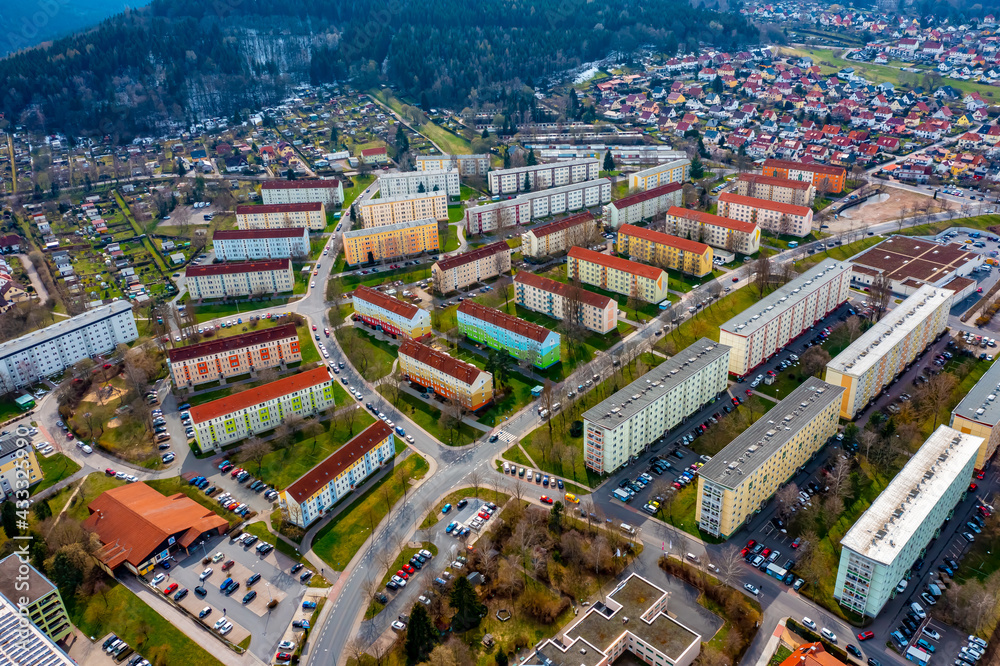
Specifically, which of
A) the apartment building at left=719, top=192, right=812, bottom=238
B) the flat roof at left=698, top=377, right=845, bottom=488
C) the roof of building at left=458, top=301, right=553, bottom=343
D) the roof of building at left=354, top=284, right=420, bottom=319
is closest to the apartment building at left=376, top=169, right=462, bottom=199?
the roof of building at left=354, top=284, right=420, bottom=319

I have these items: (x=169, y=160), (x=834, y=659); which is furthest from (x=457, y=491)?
(x=169, y=160)

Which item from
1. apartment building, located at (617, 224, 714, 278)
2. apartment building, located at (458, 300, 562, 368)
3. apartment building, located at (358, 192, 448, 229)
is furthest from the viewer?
apartment building, located at (358, 192, 448, 229)

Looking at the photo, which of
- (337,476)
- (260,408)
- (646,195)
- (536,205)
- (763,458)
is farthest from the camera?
(536,205)

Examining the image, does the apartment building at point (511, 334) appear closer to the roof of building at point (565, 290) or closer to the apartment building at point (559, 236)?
the roof of building at point (565, 290)

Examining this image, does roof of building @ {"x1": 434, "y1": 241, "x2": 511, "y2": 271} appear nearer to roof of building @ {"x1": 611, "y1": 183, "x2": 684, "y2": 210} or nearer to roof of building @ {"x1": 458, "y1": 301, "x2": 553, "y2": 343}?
roof of building @ {"x1": 458, "y1": 301, "x2": 553, "y2": 343}

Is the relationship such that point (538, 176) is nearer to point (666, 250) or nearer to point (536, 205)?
point (536, 205)

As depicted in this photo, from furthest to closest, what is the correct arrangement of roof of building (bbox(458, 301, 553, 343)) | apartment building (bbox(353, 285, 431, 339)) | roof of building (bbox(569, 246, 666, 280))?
roof of building (bbox(569, 246, 666, 280)), apartment building (bbox(353, 285, 431, 339)), roof of building (bbox(458, 301, 553, 343))

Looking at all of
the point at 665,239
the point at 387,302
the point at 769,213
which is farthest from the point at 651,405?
the point at 769,213

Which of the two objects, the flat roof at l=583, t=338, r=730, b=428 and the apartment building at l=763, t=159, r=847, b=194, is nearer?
the flat roof at l=583, t=338, r=730, b=428
